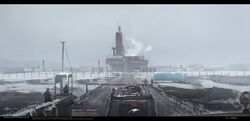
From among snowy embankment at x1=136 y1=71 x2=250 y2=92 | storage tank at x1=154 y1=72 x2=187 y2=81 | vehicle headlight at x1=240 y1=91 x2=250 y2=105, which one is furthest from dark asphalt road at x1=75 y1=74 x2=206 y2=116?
vehicle headlight at x1=240 y1=91 x2=250 y2=105

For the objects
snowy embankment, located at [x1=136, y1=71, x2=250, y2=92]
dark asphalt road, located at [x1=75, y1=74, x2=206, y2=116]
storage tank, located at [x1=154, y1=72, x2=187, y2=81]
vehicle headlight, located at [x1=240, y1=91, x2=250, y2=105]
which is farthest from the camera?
snowy embankment, located at [x1=136, y1=71, x2=250, y2=92]

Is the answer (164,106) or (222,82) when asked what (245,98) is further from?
(222,82)

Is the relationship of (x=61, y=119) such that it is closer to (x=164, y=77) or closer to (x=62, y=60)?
A: (x=62, y=60)

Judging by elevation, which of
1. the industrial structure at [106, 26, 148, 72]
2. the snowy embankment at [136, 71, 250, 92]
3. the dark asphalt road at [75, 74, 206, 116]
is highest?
the industrial structure at [106, 26, 148, 72]

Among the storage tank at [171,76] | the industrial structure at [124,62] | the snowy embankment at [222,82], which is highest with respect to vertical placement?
the industrial structure at [124,62]

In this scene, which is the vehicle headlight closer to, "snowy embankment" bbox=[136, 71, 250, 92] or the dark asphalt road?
"snowy embankment" bbox=[136, 71, 250, 92]

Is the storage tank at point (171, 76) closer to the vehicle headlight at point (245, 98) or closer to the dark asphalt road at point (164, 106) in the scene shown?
the dark asphalt road at point (164, 106)

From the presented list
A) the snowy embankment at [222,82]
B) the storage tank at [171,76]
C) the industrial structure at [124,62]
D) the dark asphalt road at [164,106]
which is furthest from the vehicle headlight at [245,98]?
the industrial structure at [124,62]

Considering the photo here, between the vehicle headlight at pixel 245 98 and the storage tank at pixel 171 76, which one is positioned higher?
the storage tank at pixel 171 76

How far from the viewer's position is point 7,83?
26.7 meters

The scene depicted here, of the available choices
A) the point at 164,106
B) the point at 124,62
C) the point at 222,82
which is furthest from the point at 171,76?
the point at 222,82
